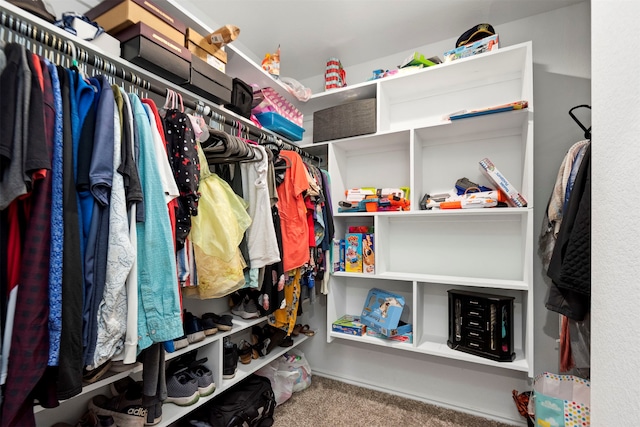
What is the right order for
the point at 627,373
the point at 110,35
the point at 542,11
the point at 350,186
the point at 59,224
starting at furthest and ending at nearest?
the point at 350,186
the point at 542,11
the point at 110,35
the point at 59,224
the point at 627,373

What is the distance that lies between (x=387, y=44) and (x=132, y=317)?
2280 millimetres

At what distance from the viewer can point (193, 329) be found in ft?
4.93

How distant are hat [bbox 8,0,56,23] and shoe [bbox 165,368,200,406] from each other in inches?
60.3

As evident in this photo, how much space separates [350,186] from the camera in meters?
2.42

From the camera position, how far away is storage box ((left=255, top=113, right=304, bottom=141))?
1.93 meters

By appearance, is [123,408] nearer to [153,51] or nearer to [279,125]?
[153,51]

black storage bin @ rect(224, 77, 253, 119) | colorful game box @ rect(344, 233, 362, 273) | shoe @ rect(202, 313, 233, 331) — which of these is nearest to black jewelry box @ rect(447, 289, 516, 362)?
colorful game box @ rect(344, 233, 362, 273)

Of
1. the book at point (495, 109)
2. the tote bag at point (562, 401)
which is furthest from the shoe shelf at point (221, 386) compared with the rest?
the book at point (495, 109)

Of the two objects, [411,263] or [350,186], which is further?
[350,186]

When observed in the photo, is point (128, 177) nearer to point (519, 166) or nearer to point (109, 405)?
point (109, 405)

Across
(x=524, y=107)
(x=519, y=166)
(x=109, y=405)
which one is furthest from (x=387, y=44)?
(x=109, y=405)

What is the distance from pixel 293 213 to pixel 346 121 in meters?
0.84

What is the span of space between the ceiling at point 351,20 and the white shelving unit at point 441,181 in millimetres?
366

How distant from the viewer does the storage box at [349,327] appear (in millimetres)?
2056
